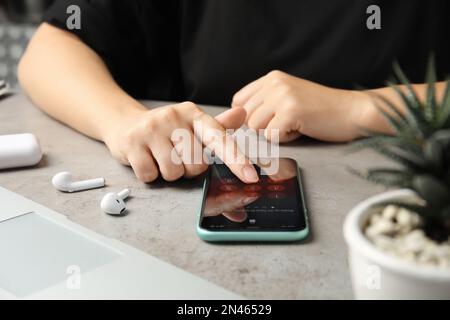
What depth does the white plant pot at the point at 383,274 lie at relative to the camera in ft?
1.21

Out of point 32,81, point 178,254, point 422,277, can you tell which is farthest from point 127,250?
point 32,81

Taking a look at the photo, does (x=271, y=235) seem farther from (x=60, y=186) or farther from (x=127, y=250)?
(x=60, y=186)

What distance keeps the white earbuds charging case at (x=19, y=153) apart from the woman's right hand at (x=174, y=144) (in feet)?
0.30

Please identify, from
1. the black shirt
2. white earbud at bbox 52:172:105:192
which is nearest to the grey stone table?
white earbud at bbox 52:172:105:192

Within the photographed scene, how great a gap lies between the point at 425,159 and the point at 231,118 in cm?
35

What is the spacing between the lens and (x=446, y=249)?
387 mm

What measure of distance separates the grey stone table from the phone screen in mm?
17

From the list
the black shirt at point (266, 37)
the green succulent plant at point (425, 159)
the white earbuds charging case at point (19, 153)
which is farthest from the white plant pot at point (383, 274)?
the black shirt at point (266, 37)

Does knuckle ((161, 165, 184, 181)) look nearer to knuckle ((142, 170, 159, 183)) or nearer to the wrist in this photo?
knuckle ((142, 170, 159, 183))

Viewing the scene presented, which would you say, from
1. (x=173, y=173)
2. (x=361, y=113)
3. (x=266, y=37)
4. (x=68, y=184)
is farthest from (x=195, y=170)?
(x=266, y=37)

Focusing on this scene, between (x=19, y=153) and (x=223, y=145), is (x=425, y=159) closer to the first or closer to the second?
(x=223, y=145)

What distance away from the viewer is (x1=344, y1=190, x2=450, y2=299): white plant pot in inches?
14.6

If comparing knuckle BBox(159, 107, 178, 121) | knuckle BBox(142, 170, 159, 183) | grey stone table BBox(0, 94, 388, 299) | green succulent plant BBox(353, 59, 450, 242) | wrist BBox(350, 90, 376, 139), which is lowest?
grey stone table BBox(0, 94, 388, 299)

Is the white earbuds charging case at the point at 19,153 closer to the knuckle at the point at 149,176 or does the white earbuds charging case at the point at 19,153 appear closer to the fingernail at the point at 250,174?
the knuckle at the point at 149,176
